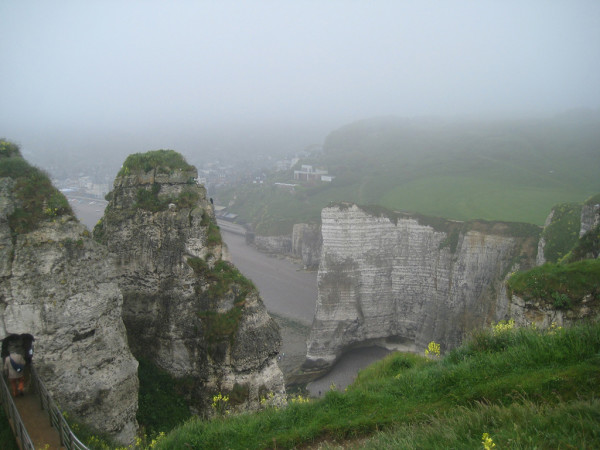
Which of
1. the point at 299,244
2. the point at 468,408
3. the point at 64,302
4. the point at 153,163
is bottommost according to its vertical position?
the point at 299,244

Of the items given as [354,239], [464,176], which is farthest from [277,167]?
[354,239]

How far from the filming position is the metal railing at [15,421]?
23.9 ft

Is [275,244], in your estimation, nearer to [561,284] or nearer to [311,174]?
[311,174]

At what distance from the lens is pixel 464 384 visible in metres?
7.27

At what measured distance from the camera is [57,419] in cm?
826

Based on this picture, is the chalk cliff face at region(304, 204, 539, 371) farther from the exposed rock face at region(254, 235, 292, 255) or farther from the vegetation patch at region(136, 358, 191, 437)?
the exposed rock face at region(254, 235, 292, 255)

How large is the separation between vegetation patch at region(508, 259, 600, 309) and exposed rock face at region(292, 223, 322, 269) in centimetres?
3799

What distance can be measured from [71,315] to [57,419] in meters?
3.47

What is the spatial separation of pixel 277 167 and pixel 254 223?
166 ft

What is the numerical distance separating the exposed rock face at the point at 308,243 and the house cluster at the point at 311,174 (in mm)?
24810

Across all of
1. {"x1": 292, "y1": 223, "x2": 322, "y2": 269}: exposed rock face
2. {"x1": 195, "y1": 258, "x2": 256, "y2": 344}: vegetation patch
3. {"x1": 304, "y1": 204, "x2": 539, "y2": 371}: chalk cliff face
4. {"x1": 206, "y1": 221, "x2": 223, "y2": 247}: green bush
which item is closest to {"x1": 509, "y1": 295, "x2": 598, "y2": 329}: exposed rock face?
{"x1": 195, "y1": 258, "x2": 256, "y2": 344}: vegetation patch

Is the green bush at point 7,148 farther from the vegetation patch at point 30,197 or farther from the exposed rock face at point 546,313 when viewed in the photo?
the exposed rock face at point 546,313

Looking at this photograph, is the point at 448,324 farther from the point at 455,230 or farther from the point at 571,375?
the point at 571,375

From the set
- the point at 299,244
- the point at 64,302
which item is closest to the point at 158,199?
the point at 64,302
